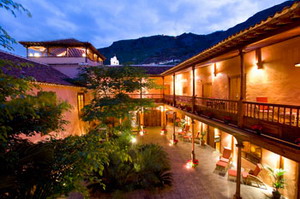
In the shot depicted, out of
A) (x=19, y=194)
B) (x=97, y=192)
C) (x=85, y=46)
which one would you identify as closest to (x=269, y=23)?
(x=19, y=194)

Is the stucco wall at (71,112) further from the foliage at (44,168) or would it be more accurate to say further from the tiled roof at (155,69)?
the tiled roof at (155,69)

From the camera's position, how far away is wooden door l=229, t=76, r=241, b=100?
939 centimetres

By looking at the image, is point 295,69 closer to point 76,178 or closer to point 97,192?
point 76,178

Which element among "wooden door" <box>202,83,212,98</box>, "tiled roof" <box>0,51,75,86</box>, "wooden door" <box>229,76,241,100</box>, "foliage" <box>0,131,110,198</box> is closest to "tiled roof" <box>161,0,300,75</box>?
"wooden door" <box>229,76,241,100</box>

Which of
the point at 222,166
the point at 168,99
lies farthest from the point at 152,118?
the point at 222,166

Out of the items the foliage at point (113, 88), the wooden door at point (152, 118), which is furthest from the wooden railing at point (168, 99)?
the wooden door at point (152, 118)

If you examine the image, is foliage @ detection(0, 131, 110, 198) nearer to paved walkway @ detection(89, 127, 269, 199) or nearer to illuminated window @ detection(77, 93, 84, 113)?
paved walkway @ detection(89, 127, 269, 199)

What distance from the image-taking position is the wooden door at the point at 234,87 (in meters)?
9.39

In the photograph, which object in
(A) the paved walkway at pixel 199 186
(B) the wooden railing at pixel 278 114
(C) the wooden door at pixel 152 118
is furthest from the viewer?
(C) the wooden door at pixel 152 118

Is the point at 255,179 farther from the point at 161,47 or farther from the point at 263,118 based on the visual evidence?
the point at 161,47

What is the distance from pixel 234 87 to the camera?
9.68 metres

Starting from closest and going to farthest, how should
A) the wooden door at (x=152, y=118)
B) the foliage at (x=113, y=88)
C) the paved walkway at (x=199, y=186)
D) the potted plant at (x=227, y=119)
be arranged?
the potted plant at (x=227, y=119) < the paved walkway at (x=199, y=186) < the foliage at (x=113, y=88) < the wooden door at (x=152, y=118)

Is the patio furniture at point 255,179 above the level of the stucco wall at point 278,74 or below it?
below

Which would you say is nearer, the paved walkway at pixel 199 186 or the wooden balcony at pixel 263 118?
the wooden balcony at pixel 263 118
